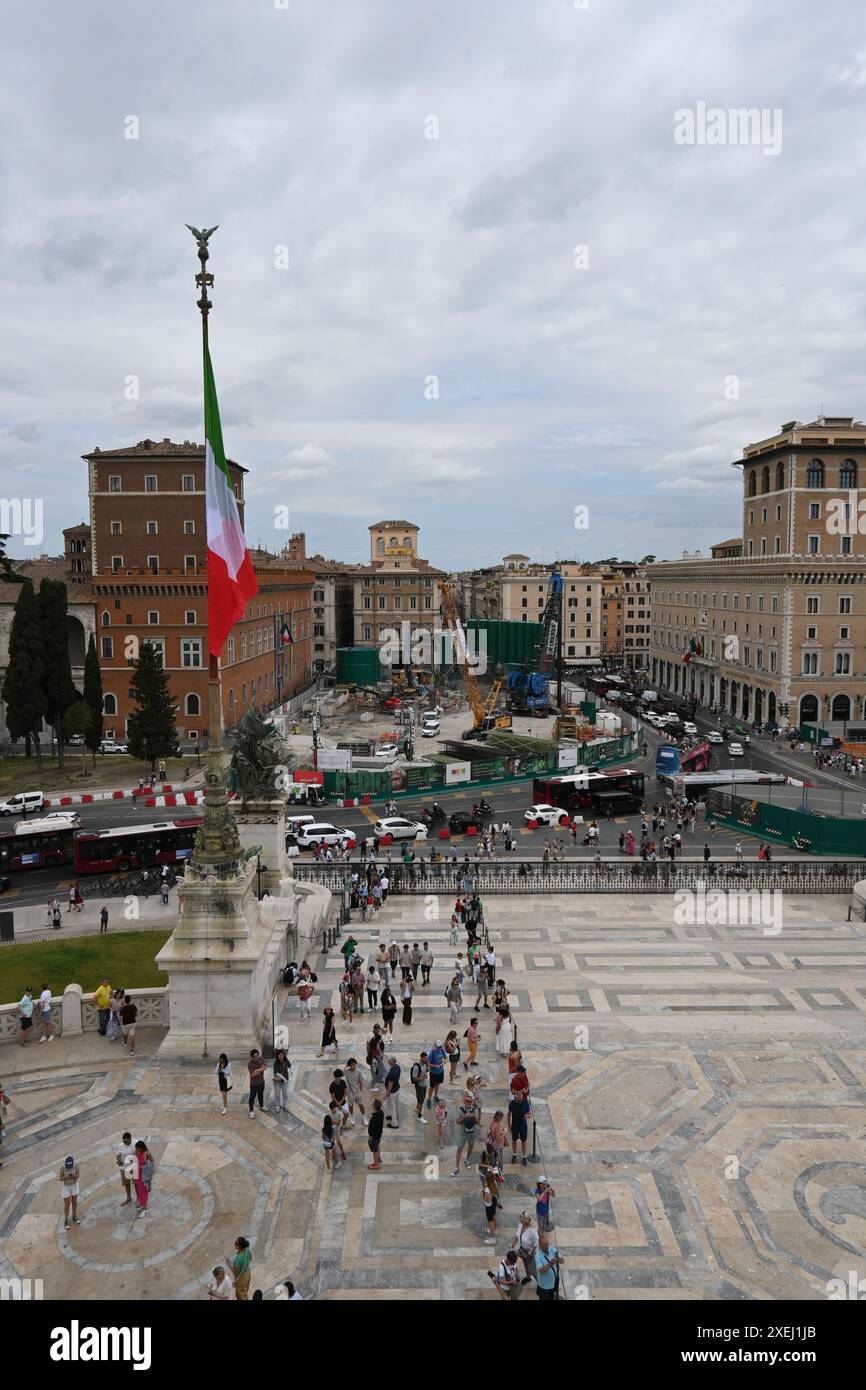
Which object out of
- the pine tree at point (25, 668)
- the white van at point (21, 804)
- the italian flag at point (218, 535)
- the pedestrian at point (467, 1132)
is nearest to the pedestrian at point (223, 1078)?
the pedestrian at point (467, 1132)

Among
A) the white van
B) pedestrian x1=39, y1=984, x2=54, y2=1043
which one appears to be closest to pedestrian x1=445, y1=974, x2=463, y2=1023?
pedestrian x1=39, y1=984, x2=54, y2=1043

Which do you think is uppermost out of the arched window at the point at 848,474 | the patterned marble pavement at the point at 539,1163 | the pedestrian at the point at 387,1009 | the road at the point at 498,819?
the arched window at the point at 848,474

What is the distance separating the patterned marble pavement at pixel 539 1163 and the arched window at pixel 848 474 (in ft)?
196

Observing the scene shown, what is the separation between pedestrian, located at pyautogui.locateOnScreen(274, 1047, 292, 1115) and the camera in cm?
1514

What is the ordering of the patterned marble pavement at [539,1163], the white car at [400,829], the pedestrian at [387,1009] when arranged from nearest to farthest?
the patterned marble pavement at [539,1163], the pedestrian at [387,1009], the white car at [400,829]

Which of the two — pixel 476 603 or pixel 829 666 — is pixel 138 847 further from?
pixel 476 603

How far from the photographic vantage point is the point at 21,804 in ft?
147

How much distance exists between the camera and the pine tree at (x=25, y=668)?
54500mm

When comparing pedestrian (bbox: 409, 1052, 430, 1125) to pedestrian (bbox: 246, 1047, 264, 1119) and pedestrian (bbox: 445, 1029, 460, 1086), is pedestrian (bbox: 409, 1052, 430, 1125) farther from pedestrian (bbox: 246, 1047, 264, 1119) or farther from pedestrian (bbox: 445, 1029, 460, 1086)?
pedestrian (bbox: 246, 1047, 264, 1119)

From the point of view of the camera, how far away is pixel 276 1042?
58.7 ft

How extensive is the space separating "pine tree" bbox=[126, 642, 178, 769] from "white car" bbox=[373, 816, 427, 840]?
1728cm

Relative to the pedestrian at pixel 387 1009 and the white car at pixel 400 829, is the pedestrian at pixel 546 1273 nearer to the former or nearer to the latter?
the pedestrian at pixel 387 1009

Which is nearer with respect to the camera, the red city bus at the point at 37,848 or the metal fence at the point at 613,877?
the metal fence at the point at 613,877
